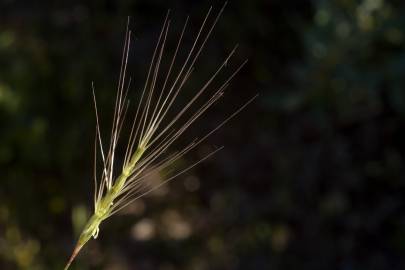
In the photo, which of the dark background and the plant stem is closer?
the plant stem

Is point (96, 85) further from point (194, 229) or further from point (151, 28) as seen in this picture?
point (194, 229)

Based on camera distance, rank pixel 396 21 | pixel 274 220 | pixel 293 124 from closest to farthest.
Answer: pixel 396 21
pixel 274 220
pixel 293 124

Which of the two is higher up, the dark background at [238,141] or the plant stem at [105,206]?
the plant stem at [105,206]

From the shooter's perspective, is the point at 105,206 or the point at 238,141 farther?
the point at 238,141

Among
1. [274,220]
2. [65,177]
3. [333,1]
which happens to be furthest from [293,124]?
[65,177]

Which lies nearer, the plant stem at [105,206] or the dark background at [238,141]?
the plant stem at [105,206]

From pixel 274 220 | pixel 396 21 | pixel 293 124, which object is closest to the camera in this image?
pixel 396 21

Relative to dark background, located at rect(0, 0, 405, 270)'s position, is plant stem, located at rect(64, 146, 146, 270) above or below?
above

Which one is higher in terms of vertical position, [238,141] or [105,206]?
[105,206]
